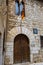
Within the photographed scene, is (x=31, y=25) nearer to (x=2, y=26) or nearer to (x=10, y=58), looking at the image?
(x=2, y=26)

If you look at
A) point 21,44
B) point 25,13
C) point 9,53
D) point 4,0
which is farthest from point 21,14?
point 9,53

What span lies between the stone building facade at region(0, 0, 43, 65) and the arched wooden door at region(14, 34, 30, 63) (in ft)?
0.50

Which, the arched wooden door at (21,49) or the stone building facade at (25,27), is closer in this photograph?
the stone building facade at (25,27)

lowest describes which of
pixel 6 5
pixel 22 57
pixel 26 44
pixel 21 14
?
pixel 22 57

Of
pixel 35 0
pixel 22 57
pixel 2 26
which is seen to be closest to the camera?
pixel 2 26

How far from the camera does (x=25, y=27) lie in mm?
6043

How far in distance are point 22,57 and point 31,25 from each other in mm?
1627

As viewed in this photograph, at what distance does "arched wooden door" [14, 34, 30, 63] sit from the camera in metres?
5.77

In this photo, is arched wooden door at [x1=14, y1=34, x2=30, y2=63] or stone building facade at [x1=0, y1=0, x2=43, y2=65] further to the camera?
arched wooden door at [x1=14, y1=34, x2=30, y2=63]

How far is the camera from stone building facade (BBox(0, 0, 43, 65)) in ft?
18.2

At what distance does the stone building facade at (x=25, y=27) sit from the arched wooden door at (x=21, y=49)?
0.50 ft

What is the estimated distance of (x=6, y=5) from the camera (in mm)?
5770

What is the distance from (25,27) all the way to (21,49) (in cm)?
108

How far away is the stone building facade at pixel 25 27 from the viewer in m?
5.56
